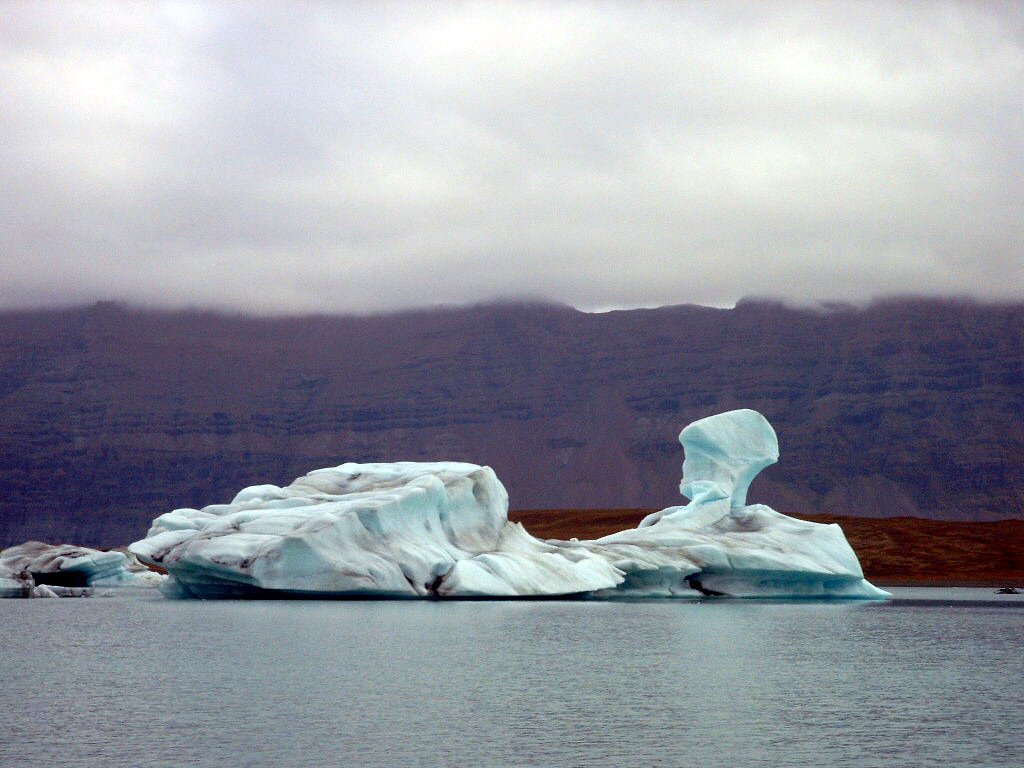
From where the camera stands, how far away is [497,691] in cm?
2742

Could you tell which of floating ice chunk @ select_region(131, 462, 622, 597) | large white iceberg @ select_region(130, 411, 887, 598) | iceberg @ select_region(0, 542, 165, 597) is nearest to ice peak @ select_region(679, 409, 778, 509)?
→ large white iceberg @ select_region(130, 411, 887, 598)

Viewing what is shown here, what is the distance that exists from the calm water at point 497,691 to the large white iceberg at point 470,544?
67.4 inches

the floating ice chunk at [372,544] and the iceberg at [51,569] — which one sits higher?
the floating ice chunk at [372,544]

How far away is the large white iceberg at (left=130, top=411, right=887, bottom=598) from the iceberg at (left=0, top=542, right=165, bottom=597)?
11.9 meters

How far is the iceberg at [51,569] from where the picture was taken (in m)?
65.5

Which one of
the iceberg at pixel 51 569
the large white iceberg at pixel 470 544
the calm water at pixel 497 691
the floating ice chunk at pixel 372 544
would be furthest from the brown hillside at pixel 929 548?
the calm water at pixel 497 691

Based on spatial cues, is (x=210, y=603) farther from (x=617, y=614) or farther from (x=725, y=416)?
(x=725, y=416)

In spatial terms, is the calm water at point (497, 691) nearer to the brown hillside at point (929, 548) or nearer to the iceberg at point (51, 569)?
the iceberg at point (51, 569)

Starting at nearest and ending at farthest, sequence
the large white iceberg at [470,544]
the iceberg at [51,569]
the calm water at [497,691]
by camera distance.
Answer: the calm water at [497,691] < the large white iceberg at [470,544] < the iceberg at [51,569]

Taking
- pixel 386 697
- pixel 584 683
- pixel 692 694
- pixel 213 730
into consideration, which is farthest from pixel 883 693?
pixel 213 730

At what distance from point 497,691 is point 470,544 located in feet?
79.3

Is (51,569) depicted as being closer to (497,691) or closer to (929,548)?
(497,691)

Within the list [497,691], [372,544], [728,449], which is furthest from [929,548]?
[497,691]

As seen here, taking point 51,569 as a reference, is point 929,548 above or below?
above
